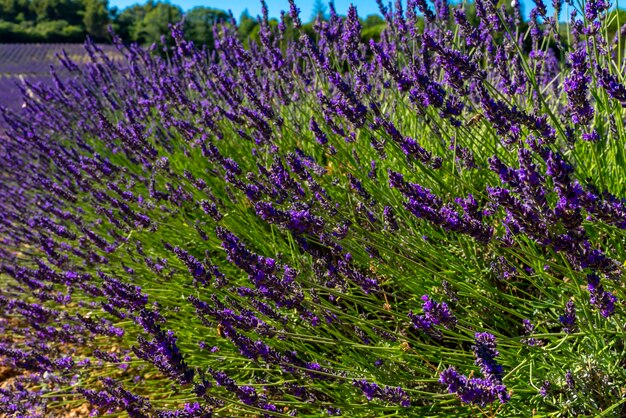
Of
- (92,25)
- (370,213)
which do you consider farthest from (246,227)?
(92,25)

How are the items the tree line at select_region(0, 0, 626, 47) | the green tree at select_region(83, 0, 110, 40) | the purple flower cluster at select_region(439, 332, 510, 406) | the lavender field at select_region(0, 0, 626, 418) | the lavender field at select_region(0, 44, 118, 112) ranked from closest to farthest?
the purple flower cluster at select_region(439, 332, 510, 406), the lavender field at select_region(0, 0, 626, 418), the lavender field at select_region(0, 44, 118, 112), the tree line at select_region(0, 0, 626, 47), the green tree at select_region(83, 0, 110, 40)

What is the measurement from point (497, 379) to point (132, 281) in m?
2.19

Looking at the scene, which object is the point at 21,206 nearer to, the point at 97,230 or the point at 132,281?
the point at 97,230

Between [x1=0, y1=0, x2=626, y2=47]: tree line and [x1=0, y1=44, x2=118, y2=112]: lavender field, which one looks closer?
[x1=0, y1=44, x2=118, y2=112]: lavender field

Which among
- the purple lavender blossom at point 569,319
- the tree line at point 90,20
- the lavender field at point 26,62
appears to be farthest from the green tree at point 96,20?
the purple lavender blossom at point 569,319

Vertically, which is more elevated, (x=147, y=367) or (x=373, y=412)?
(x=373, y=412)

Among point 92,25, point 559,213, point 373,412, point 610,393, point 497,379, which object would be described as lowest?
point 373,412

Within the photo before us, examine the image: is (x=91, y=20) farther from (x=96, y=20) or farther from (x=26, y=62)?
(x=26, y=62)

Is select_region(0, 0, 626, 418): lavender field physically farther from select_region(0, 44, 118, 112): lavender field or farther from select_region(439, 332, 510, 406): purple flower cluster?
select_region(0, 44, 118, 112): lavender field

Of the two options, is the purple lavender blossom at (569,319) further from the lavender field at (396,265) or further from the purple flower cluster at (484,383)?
the purple flower cluster at (484,383)

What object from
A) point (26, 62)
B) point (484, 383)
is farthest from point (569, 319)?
point (26, 62)

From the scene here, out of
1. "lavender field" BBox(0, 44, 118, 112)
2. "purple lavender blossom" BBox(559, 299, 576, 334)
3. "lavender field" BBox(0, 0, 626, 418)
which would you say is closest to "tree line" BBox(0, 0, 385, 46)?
"lavender field" BBox(0, 44, 118, 112)

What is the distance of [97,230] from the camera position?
3.64 metres

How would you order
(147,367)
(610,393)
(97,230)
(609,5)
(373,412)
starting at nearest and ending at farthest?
(610,393), (373,412), (609,5), (147,367), (97,230)
